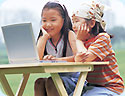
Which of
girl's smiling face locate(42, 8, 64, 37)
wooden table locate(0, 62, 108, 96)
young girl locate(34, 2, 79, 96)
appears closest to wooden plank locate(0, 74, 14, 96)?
wooden table locate(0, 62, 108, 96)

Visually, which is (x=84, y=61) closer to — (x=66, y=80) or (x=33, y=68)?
(x=66, y=80)

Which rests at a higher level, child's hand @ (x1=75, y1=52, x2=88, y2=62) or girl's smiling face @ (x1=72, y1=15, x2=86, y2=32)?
girl's smiling face @ (x1=72, y1=15, x2=86, y2=32)

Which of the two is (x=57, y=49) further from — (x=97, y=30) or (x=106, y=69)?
(x=106, y=69)

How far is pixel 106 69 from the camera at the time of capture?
250 cm

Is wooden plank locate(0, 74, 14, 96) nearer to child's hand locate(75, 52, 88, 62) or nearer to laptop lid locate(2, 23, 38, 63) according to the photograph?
laptop lid locate(2, 23, 38, 63)

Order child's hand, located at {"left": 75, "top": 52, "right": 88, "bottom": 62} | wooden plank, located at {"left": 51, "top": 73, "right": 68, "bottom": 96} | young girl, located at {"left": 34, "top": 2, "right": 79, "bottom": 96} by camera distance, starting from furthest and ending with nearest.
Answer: young girl, located at {"left": 34, "top": 2, "right": 79, "bottom": 96}
child's hand, located at {"left": 75, "top": 52, "right": 88, "bottom": 62}
wooden plank, located at {"left": 51, "top": 73, "right": 68, "bottom": 96}

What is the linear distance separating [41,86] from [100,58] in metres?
0.53

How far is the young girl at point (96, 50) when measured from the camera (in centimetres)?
242

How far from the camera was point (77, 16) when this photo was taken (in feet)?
8.71

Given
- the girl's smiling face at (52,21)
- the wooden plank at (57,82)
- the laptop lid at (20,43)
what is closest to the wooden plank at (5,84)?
the laptop lid at (20,43)

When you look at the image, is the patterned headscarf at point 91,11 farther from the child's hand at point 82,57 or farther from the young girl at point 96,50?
the child's hand at point 82,57

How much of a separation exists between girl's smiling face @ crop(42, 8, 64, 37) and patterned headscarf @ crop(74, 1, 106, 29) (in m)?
0.19

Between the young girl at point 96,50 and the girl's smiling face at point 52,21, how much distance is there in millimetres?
155

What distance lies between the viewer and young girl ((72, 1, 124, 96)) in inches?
95.3
